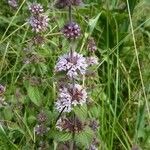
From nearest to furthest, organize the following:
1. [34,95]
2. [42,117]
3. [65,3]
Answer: [65,3] → [42,117] → [34,95]

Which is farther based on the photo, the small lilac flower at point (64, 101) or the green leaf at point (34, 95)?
the green leaf at point (34, 95)

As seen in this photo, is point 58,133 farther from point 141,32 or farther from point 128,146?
point 141,32

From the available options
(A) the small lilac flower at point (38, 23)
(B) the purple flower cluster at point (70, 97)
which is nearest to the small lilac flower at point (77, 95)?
(B) the purple flower cluster at point (70, 97)

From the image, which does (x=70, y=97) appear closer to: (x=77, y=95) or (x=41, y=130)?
(x=77, y=95)

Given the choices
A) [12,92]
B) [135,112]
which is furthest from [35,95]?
[135,112]

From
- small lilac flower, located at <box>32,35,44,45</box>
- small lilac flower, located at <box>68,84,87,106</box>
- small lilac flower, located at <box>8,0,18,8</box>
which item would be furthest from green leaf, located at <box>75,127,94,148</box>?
small lilac flower, located at <box>8,0,18,8</box>

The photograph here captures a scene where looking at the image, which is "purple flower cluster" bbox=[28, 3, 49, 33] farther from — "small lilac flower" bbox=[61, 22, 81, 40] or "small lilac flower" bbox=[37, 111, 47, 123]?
"small lilac flower" bbox=[61, 22, 81, 40]

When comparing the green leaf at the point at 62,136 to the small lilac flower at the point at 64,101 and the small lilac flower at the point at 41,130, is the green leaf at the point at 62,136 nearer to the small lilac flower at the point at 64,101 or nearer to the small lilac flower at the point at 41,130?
the small lilac flower at the point at 64,101

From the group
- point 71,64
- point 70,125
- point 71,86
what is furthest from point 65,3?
point 70,125
